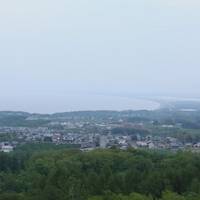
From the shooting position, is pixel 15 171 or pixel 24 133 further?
pixel 24 133

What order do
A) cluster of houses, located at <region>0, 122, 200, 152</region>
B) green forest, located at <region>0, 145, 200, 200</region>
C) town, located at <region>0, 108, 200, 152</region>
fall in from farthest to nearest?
town, located at <region>0, 108, 200, 152</region>, cluster of houses, located at <region>0, 122, 200, 152</region>, green forest, located at <region>0, 145, 200, 200</region>

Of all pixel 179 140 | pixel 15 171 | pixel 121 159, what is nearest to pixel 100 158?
pixel 121 159

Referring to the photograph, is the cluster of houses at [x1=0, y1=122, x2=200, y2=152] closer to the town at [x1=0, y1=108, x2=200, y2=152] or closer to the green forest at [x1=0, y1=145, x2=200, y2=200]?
the town at [x1=0, y1=108, x2=200, y2=152]

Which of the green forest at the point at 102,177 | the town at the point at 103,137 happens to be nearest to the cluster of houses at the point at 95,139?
the town at the point at 103,137

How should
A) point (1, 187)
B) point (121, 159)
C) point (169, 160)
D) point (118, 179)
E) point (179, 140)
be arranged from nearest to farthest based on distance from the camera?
point (118, 179)
point (1, 187)
point (169, 160)
point (121, 159)
point (179, 140)

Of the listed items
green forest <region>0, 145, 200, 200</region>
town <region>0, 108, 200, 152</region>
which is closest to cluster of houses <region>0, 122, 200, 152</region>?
town <region>0, 108, 200, 152</region>

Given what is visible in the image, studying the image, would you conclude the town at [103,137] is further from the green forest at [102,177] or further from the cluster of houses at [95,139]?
the green forest at [102,177]

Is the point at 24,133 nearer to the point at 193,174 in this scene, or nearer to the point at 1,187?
the point at 1,187

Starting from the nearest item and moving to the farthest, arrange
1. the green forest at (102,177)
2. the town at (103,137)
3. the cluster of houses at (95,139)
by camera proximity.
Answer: the green forest at (102,177), the cluster of houses at (95,139), the town at (103,137)

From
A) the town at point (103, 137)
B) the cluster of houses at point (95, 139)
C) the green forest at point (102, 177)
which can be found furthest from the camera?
the town at point (103, 137)
